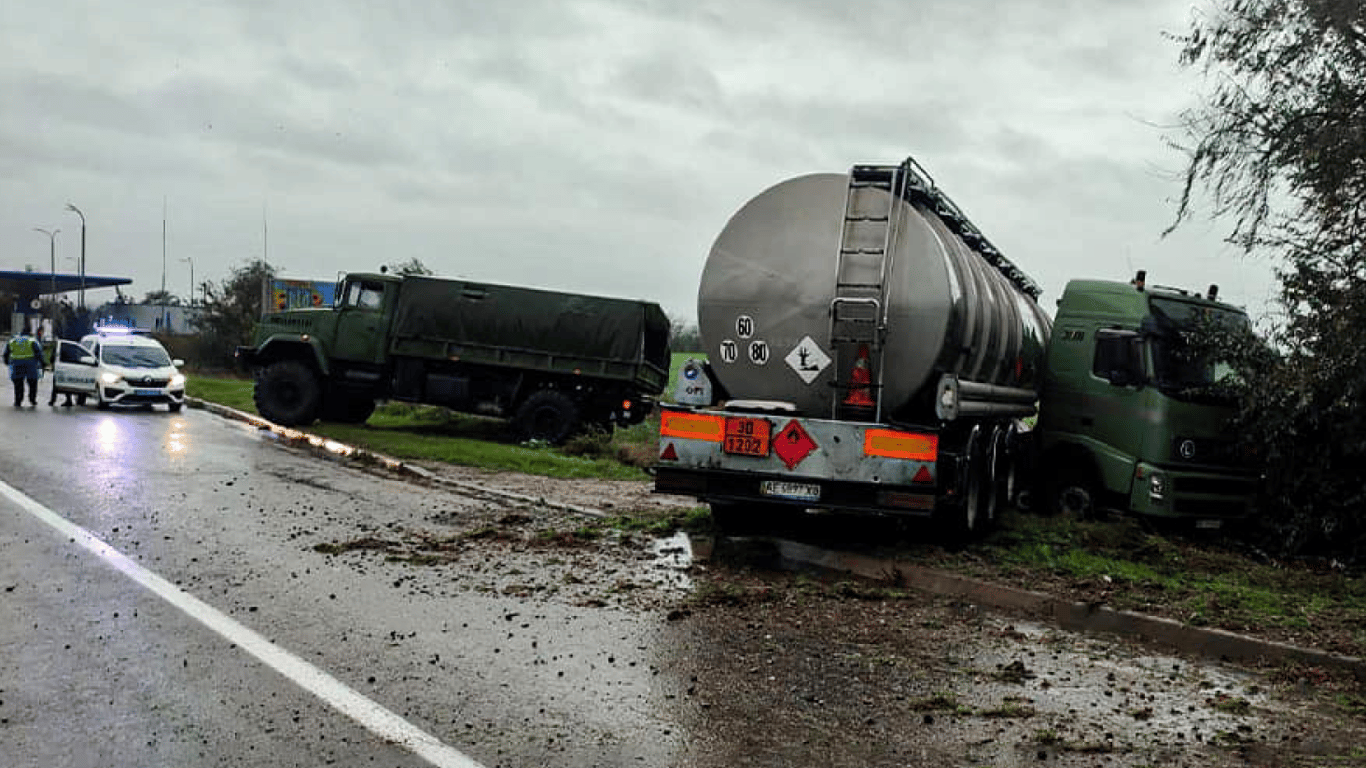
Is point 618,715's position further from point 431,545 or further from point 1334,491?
point 1334,491

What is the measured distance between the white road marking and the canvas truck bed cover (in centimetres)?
1283

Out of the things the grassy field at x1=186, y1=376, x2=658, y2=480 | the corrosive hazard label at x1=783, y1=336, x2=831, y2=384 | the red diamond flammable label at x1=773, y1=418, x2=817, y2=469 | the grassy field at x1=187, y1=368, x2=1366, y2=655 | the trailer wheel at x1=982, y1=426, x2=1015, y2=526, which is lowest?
the grassy field at x1=186, y1=376, x2=658, y2=480

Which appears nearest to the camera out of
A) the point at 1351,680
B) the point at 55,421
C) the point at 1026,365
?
the point at 1351,680

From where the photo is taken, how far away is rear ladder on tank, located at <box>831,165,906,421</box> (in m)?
9.80

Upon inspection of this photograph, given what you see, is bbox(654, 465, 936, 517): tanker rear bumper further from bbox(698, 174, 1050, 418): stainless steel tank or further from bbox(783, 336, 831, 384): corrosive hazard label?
bbox(783, 336, 831, 384): corrosive hazard label

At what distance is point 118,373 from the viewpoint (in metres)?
25.2

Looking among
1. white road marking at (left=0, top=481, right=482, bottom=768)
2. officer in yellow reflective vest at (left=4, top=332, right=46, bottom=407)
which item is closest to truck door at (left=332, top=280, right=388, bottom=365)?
officer in yellow reflective vest at (left=4, top=332, right=46, bottom=407)

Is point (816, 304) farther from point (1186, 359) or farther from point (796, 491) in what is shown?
point (1186, 359)

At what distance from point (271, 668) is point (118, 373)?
71.7 ft

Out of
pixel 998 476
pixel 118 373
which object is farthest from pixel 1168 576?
pixel 118 373

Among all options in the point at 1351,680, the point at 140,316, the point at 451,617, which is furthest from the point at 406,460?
the point at 140,316

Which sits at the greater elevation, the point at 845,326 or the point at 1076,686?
the point at 845,326

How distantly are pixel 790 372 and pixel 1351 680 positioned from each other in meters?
4.86

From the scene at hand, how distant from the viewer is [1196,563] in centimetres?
1052
